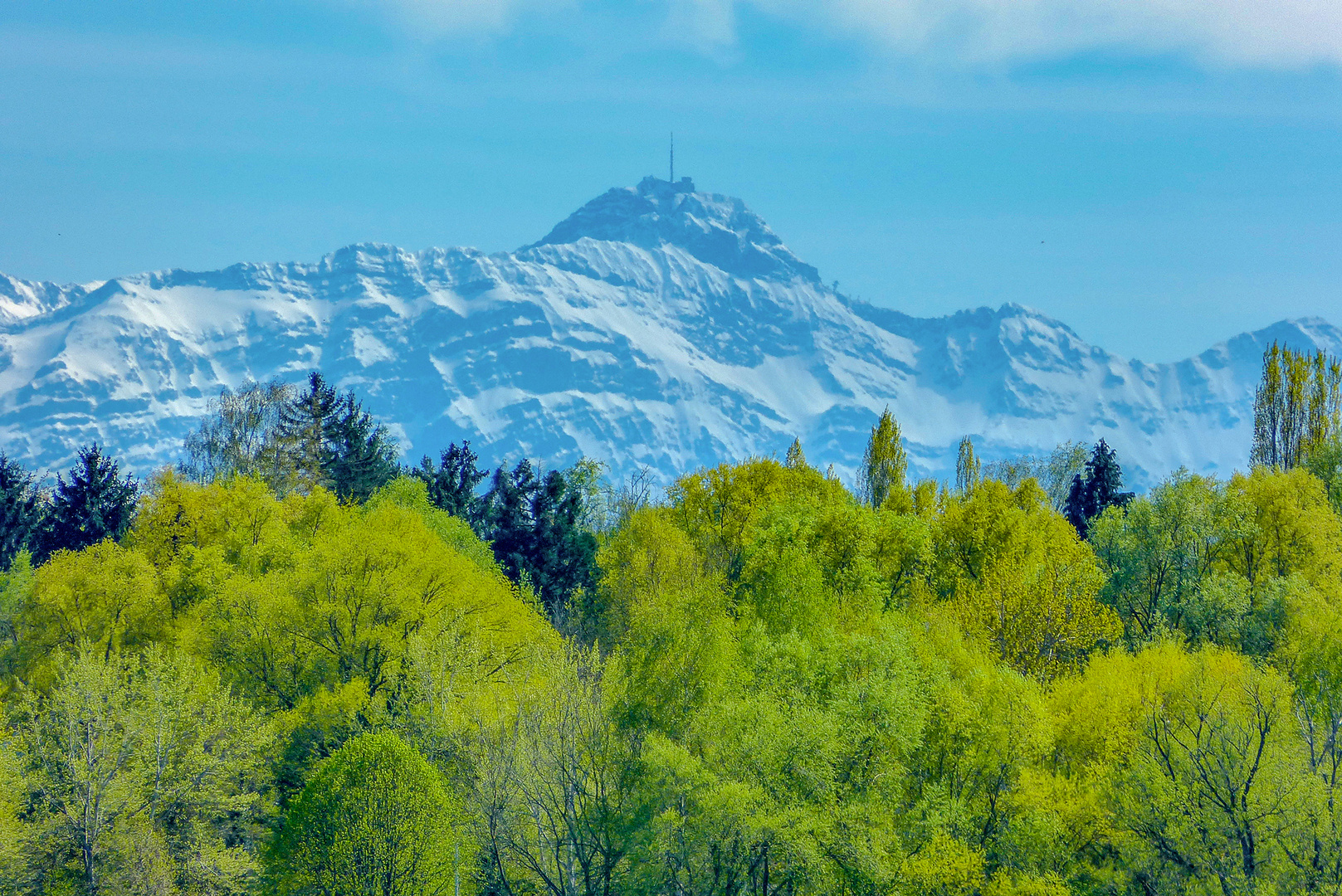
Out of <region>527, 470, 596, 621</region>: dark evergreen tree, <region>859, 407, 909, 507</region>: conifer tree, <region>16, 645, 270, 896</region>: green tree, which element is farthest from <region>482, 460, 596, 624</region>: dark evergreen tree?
<region>16, 645, 270, 896</region>: green tree

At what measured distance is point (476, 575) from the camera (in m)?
58.5

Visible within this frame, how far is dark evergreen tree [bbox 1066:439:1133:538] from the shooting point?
97125 millimetres

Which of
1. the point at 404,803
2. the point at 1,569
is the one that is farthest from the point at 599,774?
the point at 1,569

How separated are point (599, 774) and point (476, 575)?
20894mm

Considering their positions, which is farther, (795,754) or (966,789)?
(966,789)

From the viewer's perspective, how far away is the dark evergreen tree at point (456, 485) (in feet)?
332

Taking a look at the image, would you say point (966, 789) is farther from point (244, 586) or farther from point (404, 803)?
point (244, 586)

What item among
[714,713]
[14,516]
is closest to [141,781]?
[714,713]

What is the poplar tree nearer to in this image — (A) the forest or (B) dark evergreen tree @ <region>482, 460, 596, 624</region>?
(A) the forest

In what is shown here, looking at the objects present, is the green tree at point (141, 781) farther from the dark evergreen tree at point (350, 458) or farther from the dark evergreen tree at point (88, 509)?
the dark evergreen tree at point (350, 458)

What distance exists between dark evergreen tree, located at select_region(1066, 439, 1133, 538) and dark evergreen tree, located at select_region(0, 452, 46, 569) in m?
85.0

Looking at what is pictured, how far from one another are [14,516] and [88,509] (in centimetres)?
1443

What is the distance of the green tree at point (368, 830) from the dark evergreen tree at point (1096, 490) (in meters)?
71.6

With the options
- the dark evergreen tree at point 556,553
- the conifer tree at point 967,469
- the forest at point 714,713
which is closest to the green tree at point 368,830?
the forest at point 714,713
